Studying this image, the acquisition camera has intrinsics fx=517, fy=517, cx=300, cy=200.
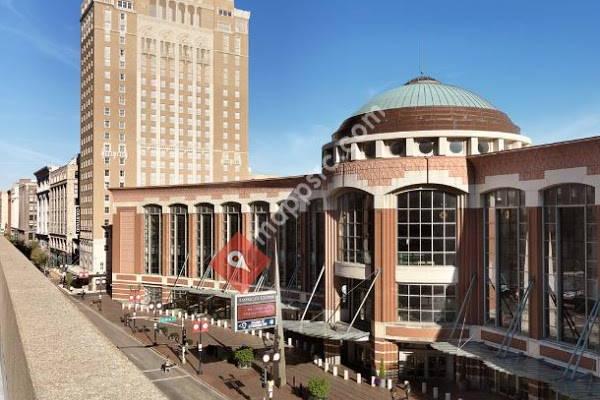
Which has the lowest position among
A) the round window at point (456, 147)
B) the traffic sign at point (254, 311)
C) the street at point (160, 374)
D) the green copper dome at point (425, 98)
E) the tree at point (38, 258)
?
the street at point (160, 374)

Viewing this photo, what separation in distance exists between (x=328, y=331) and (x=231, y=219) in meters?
23.7

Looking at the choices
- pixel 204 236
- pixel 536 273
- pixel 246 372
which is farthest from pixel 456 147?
pixel 204 236

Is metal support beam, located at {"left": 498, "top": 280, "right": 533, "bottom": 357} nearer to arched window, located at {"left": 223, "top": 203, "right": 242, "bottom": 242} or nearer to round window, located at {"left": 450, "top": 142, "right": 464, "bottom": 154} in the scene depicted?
round window, located at {"left": 450, "top": 142, "right": 464, "bottom": 154}

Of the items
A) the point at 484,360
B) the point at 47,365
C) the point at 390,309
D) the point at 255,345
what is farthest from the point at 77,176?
the point at 47,365

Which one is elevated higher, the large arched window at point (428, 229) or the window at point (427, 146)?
the window at point (427, 146)

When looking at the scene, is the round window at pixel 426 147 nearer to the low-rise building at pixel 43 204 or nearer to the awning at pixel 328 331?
Result: the awning at pixel 328 331

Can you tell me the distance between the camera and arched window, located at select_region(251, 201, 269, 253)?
55.2 meters

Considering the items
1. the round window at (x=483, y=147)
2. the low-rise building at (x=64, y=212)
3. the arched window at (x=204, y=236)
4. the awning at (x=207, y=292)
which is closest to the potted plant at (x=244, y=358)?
the awning at (x=207, y=292)

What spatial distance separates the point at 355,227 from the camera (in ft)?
130

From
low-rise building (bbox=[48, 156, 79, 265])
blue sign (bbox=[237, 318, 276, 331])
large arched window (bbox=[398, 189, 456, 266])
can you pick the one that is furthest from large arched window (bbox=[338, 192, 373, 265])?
low-rise building (bbox=[48, 156, 79, 265])

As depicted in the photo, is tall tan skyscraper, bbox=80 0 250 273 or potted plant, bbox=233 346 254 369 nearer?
potted plant, bbox=233 346 254 369

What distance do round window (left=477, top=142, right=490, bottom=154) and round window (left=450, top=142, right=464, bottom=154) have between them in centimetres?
154

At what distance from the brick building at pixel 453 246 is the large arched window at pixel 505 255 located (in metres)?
0.08

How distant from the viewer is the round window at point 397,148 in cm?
3962
